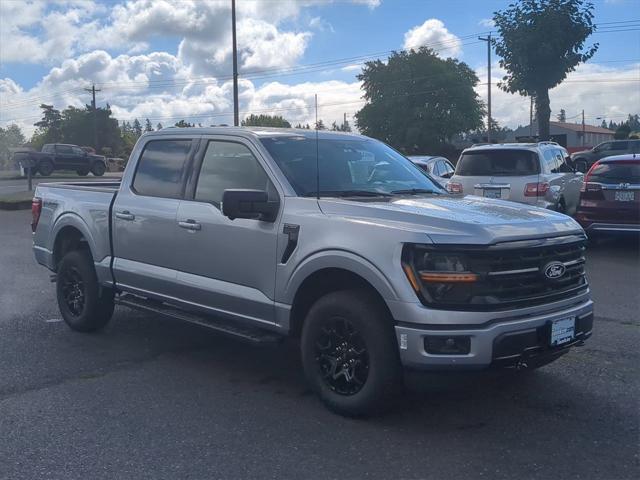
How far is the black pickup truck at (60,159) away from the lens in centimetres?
3703

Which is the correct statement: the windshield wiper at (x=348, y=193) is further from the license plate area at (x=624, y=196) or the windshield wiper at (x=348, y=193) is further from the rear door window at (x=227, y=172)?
the license plate area at (x=624, y=196)

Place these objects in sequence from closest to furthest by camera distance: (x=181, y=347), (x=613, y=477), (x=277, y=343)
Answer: (x=613, y=477) < (x=277, y=343) < (x=181, y=347)

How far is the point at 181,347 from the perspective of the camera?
6383 millimetres

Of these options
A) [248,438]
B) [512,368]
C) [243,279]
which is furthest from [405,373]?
[243,279]

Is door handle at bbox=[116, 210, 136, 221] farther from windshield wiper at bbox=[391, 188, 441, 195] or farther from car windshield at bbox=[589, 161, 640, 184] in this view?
car windshield at bbox=[589, 161, 640, 184]

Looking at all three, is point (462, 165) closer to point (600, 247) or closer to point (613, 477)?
point (600, 247)

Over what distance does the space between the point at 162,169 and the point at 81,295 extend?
164 cm

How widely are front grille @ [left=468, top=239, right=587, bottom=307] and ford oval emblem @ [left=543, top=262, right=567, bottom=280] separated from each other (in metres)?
0.02

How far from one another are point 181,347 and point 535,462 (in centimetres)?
350

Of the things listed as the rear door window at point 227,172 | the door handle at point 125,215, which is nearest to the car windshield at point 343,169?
the rear door window at point 227,172

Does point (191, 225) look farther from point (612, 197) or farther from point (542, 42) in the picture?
point (542, 42)

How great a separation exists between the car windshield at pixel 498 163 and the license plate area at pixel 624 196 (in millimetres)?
1345

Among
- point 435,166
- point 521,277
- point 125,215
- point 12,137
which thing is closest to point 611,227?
point 435,166

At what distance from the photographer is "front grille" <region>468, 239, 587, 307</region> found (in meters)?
4.11
